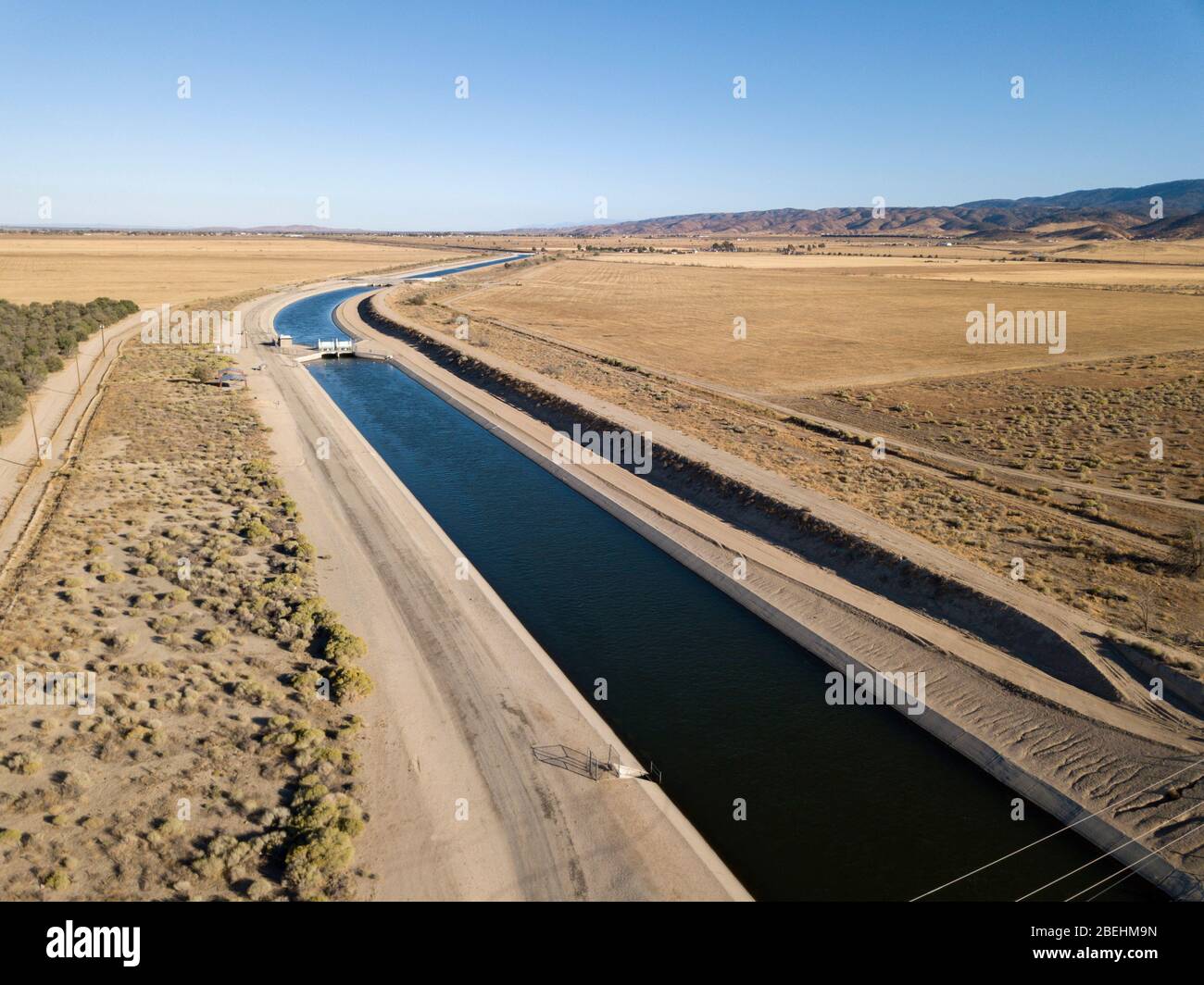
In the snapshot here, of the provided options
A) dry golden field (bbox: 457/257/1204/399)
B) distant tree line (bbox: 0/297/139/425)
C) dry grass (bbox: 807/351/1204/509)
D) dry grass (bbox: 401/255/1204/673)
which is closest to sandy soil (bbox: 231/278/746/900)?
dry grass (bbox: 401/255/1204/673)

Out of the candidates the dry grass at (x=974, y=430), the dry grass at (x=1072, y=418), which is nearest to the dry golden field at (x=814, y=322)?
the dry grass at (x=974, y=430)

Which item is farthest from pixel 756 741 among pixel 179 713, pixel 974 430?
pixel 974 430

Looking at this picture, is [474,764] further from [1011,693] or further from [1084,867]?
[1011,693]

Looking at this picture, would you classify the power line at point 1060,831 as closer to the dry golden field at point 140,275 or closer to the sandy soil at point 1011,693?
the sandy soil at point 1011,693

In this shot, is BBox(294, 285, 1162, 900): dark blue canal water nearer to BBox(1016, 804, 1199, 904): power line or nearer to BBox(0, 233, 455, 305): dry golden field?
BBox(1016, 804, 1199, 904): power line

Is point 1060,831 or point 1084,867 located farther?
point 1060,831
